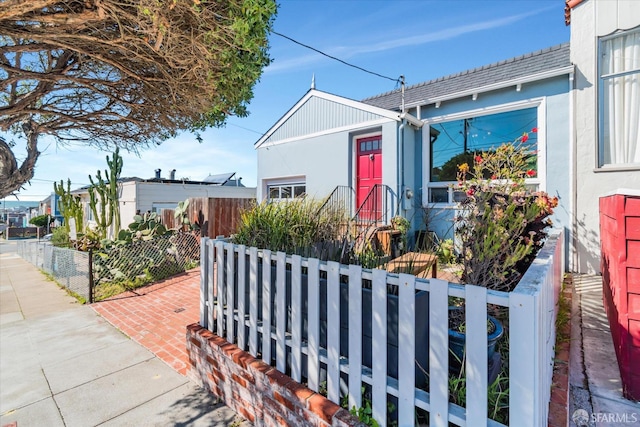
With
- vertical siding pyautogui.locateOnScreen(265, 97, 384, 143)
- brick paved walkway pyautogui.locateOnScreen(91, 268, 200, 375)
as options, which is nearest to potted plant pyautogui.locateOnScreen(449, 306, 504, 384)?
brick paved walkway pyautogui.locateOnScreen(91, 268, 200, 375)

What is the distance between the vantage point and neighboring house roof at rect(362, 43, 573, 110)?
5.91 m

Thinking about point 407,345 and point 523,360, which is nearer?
point 523,360

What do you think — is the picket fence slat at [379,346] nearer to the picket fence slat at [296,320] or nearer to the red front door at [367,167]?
the picket fence slat at [296,320]

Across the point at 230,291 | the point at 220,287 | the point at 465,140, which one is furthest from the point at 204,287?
the point at 465,140

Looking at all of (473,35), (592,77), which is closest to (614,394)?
(592,77)

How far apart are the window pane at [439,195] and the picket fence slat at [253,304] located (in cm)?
585

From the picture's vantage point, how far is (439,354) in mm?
1517

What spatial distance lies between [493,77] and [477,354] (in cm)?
731

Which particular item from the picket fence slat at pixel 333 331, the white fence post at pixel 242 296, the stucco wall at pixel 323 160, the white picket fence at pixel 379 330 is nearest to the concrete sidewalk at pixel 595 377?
the white picket fence at pixel 379 330

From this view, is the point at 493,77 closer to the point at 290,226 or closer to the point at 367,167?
the point at 367,167

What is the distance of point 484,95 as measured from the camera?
6.64m

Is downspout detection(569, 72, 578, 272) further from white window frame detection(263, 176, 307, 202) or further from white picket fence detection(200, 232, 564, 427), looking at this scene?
white window frame detection(263, 176, 307, 202)

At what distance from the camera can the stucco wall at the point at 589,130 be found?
16.9 ft

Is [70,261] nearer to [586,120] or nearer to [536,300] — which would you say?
[536,300]
